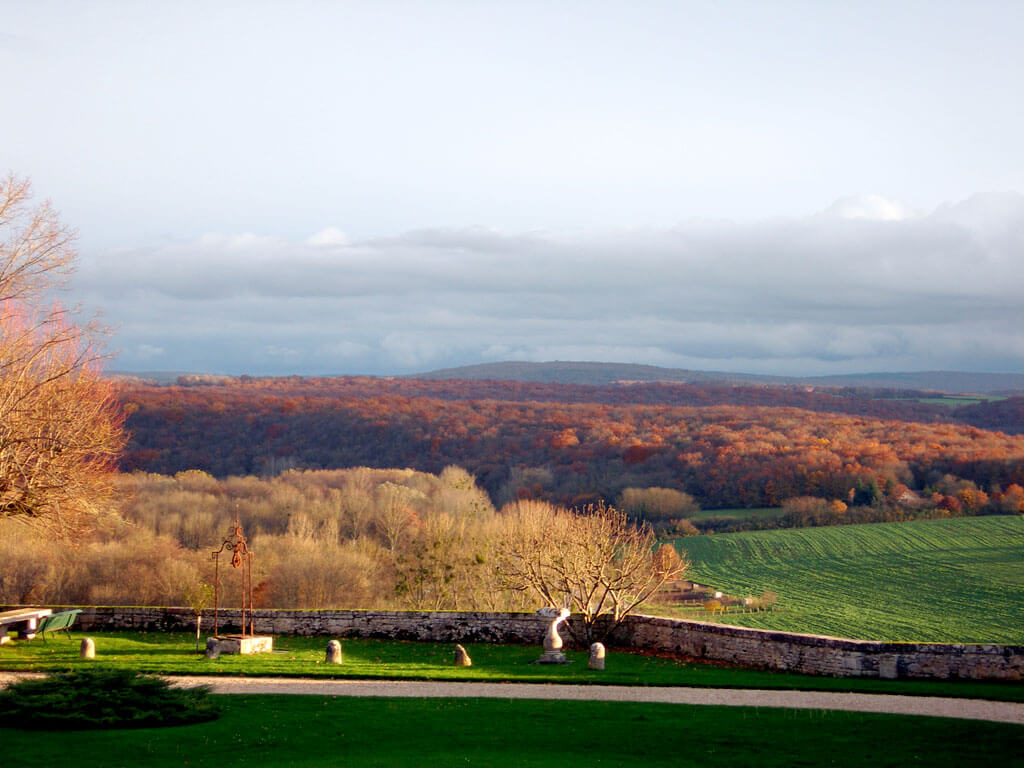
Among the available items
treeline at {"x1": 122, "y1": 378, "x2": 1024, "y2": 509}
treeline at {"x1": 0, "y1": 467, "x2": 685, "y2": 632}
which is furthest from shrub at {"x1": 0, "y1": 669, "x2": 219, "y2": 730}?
treeline at {"x1": 122, "y1": 378, "x2": 1024, "y2": 509}

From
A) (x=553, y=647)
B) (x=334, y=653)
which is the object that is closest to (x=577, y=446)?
(x=553, y=647)

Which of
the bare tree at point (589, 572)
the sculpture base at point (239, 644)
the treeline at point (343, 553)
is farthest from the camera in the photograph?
the treeline at point (343, 553)

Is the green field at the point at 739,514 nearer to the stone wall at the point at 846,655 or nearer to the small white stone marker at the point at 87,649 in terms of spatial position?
the stone wall at the point at 846,655

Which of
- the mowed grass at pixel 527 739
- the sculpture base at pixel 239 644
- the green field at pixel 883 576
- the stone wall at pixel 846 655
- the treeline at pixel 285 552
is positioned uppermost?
the mowed grass at pixel 527 739

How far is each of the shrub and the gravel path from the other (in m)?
2.62

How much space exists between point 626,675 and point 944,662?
18.8 ft

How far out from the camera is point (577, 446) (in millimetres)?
82938

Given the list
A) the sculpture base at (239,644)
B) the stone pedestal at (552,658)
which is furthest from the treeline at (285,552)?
the stone pedestal at (552,658)

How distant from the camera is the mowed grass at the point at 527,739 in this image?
442 inches

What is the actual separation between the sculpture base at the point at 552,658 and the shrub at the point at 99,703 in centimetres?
763

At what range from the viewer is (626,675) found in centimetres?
1791

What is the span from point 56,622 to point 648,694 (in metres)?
12.7

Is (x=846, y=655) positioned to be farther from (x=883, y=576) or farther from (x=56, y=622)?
(x=883, y=576)

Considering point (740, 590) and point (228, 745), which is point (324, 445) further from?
point (228, 745)
